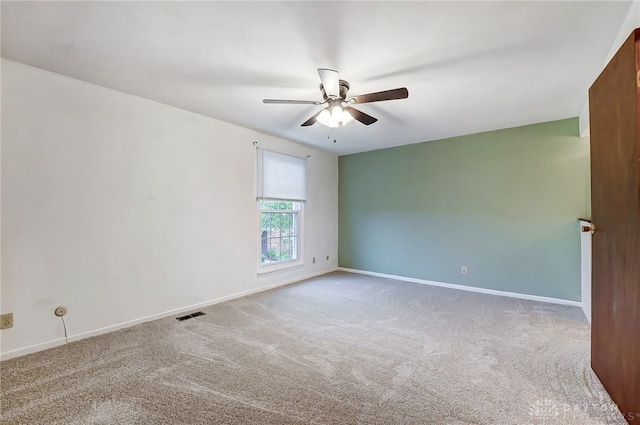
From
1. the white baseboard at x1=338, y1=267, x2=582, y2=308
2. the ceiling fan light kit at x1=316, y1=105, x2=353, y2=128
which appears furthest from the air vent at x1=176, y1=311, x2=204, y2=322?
the white baseboard at x1=338, y1=267, x2=582, y2=308

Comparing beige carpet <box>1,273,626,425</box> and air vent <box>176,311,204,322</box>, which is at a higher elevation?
air vent <box>176,311,204,322</box>

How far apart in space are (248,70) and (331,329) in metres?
2.47

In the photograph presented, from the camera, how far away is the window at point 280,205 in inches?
168

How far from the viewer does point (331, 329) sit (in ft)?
9.26

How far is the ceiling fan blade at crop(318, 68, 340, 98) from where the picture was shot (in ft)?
6.57

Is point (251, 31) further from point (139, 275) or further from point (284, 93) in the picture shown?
point (139, 275)

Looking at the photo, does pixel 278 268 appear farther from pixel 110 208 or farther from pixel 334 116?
pixel 334 116

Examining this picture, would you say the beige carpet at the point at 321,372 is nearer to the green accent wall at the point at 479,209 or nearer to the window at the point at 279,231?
the green accent wall at the point at 479,209

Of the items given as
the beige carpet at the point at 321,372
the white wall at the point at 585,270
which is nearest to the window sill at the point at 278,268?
the beige carpet at the point at 321,372

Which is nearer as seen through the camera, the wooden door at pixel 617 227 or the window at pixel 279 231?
the wooden door at pixel 617 227

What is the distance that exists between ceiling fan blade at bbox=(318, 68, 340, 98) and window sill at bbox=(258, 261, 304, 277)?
2775mm

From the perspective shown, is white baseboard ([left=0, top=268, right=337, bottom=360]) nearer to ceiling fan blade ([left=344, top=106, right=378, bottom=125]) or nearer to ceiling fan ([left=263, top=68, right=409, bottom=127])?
ceiling fan ([left=263, top=68, right=409, bottom=127])

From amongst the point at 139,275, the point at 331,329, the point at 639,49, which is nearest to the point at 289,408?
the point at 331,329

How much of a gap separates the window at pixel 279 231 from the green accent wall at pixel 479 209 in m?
1.25
